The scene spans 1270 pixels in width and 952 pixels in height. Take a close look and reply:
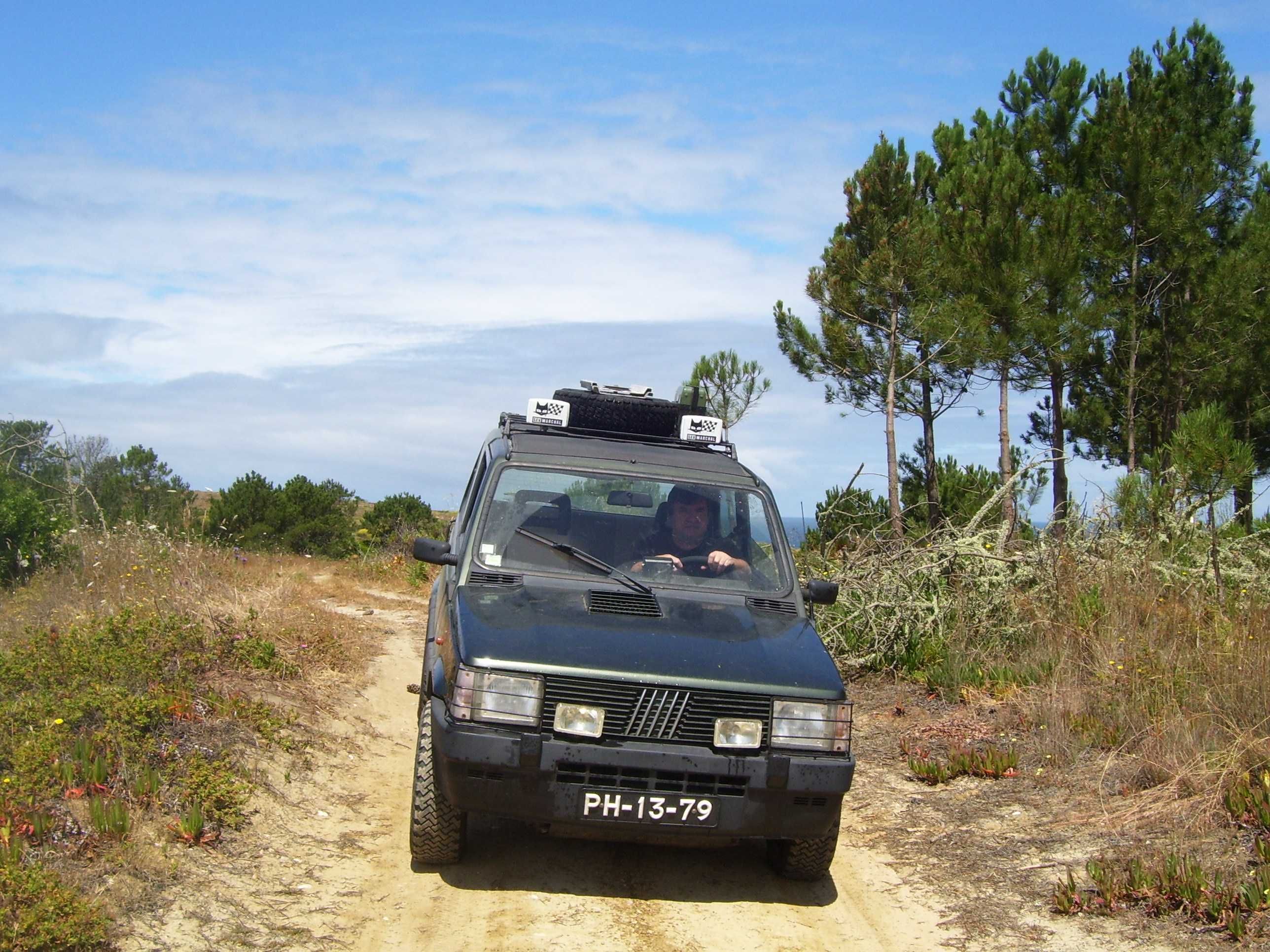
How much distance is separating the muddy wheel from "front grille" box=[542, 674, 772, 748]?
639mm

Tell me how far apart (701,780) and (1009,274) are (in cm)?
1549

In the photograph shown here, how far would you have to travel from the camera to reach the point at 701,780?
173 inches

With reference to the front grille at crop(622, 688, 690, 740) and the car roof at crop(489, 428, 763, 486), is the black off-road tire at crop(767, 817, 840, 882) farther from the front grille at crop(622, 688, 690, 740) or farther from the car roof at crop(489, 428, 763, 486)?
the car roof at crop(489, 428, 763, 486)

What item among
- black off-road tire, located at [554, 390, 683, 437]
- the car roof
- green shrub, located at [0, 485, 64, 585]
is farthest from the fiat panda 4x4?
green shrub, located at [0, 485, 64, 585]

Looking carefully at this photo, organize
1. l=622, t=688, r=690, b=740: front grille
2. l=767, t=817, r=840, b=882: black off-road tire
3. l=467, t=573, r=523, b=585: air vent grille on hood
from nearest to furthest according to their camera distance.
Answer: l=622, t=688, r=690, b=740: front grille < l=767, t=817, r=840, b=882: black off-road tire < l=467, t=573, r=523, b=585: air vent grille on hood

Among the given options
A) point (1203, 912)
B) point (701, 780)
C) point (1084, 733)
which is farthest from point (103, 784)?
point (1084, 733)

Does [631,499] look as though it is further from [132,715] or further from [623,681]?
[132,715]

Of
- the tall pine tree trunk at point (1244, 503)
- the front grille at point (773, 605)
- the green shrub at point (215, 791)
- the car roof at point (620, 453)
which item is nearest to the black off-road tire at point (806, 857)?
the front grille at point (773, 605)

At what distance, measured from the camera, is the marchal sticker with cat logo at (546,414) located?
6832 millimetres

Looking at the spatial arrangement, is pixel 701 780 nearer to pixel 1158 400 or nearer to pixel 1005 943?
pixel 1005 943

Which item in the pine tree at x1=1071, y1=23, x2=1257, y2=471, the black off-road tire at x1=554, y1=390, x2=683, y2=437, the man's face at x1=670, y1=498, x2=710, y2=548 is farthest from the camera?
the pine tree at x1=1071, y1=23, x2=1257, y2=471

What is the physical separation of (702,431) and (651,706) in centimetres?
272

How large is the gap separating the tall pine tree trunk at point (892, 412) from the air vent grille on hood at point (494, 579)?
15232 mm

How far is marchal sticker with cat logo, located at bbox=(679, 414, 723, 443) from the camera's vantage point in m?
6.81
